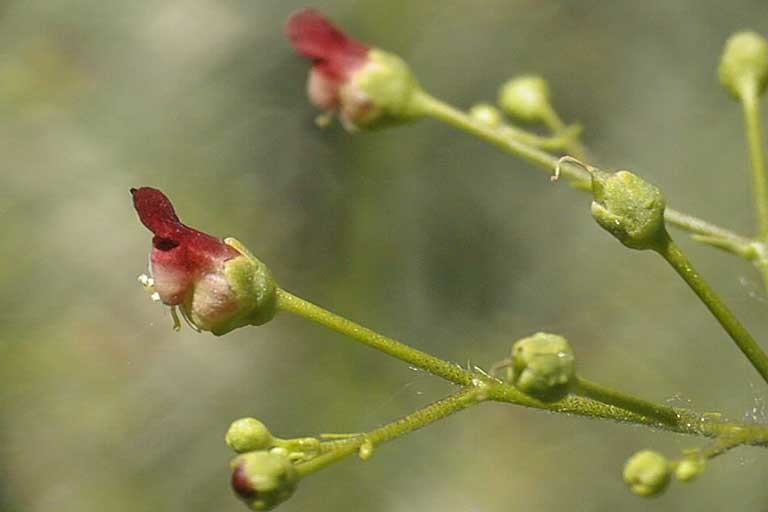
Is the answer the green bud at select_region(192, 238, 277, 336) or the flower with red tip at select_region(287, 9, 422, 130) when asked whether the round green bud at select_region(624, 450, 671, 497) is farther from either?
the flower with red tip at select_region(287, 9, 422, 130)

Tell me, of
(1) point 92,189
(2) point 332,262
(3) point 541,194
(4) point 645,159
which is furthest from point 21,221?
(4) point 645,159

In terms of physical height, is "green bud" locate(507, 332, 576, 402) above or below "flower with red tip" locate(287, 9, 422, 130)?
below

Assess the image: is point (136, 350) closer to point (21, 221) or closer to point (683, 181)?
point (21, 221)

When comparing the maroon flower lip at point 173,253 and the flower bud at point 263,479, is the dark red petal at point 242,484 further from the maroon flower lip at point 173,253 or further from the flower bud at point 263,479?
the maroon flower lip at point 173,253

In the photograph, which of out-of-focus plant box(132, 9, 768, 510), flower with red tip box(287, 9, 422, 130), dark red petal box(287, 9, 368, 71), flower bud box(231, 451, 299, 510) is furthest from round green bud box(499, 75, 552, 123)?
flower bud box(231, 451, 299, 510)

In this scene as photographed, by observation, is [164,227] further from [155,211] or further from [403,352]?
[403,352]

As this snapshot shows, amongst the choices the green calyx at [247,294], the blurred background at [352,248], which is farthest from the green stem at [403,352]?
the blurred background at [352,248]
